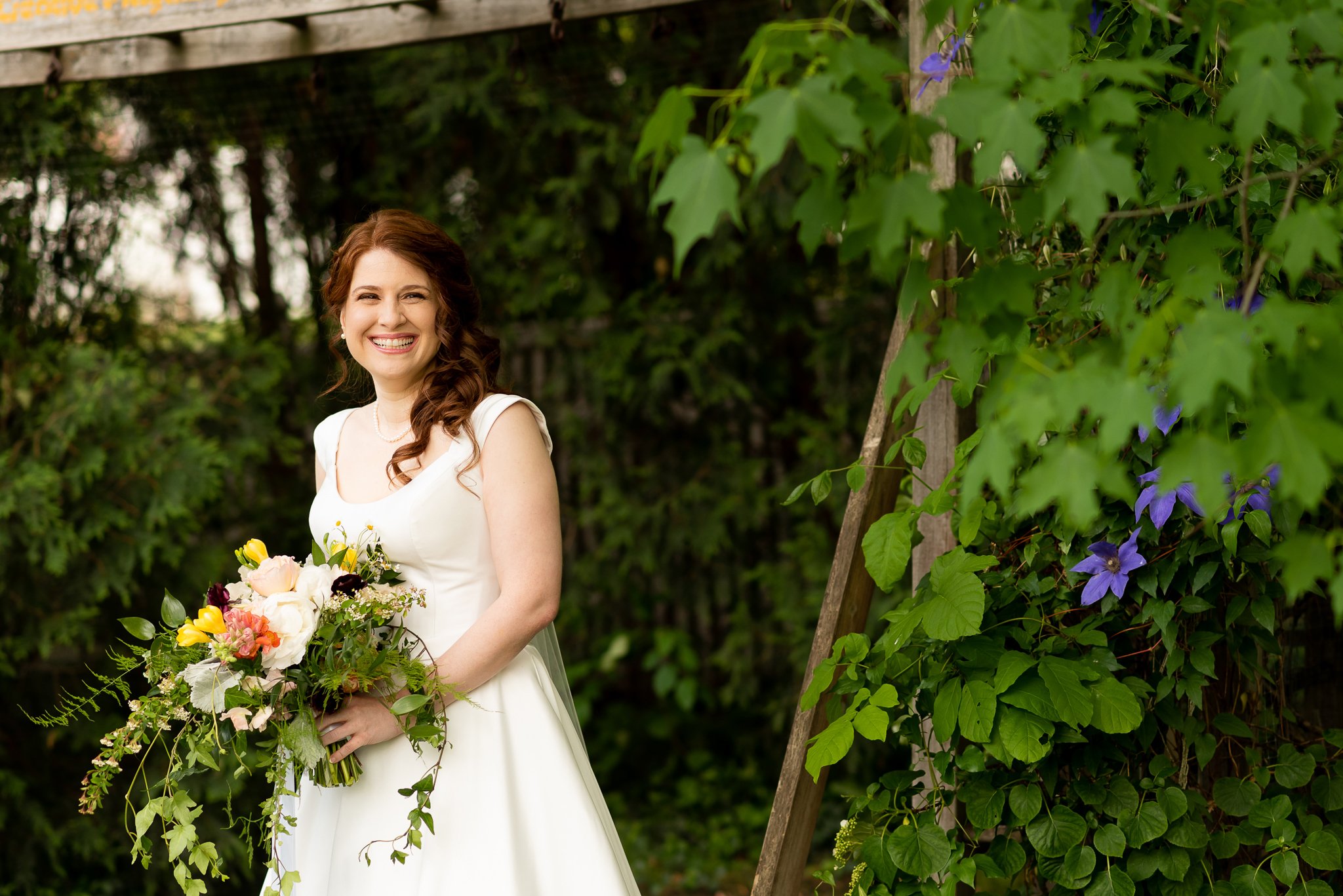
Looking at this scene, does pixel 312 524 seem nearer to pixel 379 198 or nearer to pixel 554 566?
pixel 554 566

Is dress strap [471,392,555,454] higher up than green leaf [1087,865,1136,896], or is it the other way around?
dress strap [471,392,555,454]

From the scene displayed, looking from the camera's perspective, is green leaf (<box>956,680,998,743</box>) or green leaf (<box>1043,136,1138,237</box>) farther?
green leaf (<box>956,680,998,743</box>)

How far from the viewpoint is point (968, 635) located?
1987 millimetres

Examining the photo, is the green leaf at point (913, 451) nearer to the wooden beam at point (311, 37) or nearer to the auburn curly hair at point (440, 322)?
the auburn curly hair at point (440, 322)

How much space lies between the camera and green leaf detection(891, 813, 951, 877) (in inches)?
80.7

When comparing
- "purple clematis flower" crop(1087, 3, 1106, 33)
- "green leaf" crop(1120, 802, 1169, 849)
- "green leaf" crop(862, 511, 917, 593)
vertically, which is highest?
"purple clematis flower" crop(1087, 3, 1106, 33)

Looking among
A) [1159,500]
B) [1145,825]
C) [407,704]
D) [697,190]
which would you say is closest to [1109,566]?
[1159,500]

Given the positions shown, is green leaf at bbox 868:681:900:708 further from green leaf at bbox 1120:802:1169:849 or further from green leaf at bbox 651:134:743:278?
green leaf at bbox 651:134:743:278

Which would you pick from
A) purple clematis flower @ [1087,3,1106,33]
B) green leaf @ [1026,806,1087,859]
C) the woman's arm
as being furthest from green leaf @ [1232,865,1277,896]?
purple clematis flower @ [1087,3,1106,33]

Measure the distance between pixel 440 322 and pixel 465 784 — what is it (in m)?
0.85

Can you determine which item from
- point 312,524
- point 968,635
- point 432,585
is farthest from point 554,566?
point 968,635

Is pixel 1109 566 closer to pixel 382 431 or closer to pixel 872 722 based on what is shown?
pixel 872 722

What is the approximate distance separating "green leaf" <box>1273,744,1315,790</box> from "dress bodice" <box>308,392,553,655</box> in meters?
1.41

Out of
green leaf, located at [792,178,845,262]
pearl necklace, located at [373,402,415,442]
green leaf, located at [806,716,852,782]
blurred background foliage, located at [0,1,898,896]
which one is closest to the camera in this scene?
green leaf, located at [792,178,845,262]
